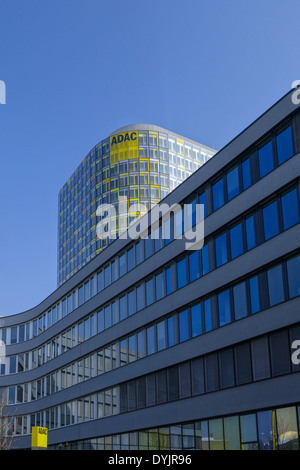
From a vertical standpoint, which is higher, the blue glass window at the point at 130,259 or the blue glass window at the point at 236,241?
the blue glass window at the point at 130,259

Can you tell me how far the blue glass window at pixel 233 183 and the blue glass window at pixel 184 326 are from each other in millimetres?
7561

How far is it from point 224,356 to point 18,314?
126ft


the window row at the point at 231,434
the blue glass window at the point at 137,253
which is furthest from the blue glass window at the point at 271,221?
the blue glass window at the point at 137,253

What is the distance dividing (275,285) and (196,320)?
7.20m

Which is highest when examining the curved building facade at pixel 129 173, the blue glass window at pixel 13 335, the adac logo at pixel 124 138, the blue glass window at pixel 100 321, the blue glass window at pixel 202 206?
the adac logo at pixel 124 138

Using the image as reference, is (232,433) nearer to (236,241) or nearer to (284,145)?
(236,241)

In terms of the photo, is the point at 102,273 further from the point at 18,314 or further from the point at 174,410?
the point at 18,314

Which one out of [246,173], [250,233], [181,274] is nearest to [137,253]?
[181,274]

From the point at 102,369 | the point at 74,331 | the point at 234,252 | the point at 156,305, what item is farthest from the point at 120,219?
the point at 234,252

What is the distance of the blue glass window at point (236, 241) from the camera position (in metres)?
32.0

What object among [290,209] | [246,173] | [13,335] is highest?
[246,173]

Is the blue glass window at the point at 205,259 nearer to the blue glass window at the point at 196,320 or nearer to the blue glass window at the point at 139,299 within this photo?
the blue glass window at the point at 196,320

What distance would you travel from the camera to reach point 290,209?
94.4 feet

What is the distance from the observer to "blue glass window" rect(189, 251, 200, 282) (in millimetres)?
35594
